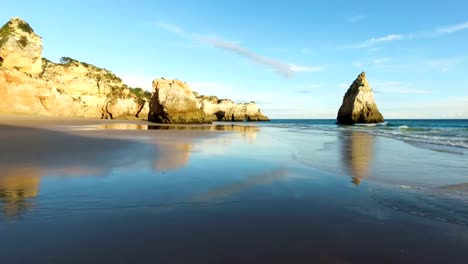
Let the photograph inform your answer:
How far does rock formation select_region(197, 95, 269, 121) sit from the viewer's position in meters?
104

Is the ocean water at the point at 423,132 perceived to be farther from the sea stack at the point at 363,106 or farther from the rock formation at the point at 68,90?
the rock formation at the point at 68,90

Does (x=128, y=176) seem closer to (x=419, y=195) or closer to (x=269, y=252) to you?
(x=269, y=252)

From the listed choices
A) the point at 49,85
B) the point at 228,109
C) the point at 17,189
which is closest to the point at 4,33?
the point at 49,85

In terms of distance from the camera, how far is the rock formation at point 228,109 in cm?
10400

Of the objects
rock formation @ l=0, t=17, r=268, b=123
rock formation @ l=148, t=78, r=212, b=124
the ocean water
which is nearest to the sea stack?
the ocean water

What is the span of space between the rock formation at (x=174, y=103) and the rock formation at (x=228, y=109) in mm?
48164

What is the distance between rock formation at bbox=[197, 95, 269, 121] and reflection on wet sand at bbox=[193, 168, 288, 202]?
308 ft

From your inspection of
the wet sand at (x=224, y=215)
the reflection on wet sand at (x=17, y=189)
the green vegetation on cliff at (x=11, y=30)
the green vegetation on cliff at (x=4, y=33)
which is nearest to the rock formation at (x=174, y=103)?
the green vegetation on cliff at (x=11, y=30)

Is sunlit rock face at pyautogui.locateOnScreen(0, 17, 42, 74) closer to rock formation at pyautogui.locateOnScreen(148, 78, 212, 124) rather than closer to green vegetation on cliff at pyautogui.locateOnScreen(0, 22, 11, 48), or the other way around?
green vegetation on cliff at pyautogui.locateOnScreen(0, 22, 11, 48)

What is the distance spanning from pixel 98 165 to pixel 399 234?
24.3 feet

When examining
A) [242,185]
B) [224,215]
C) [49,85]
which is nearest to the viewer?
[224,215]

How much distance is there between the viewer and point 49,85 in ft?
140

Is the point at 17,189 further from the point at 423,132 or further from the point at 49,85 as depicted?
the point at 49,85

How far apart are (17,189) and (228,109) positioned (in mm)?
105091
